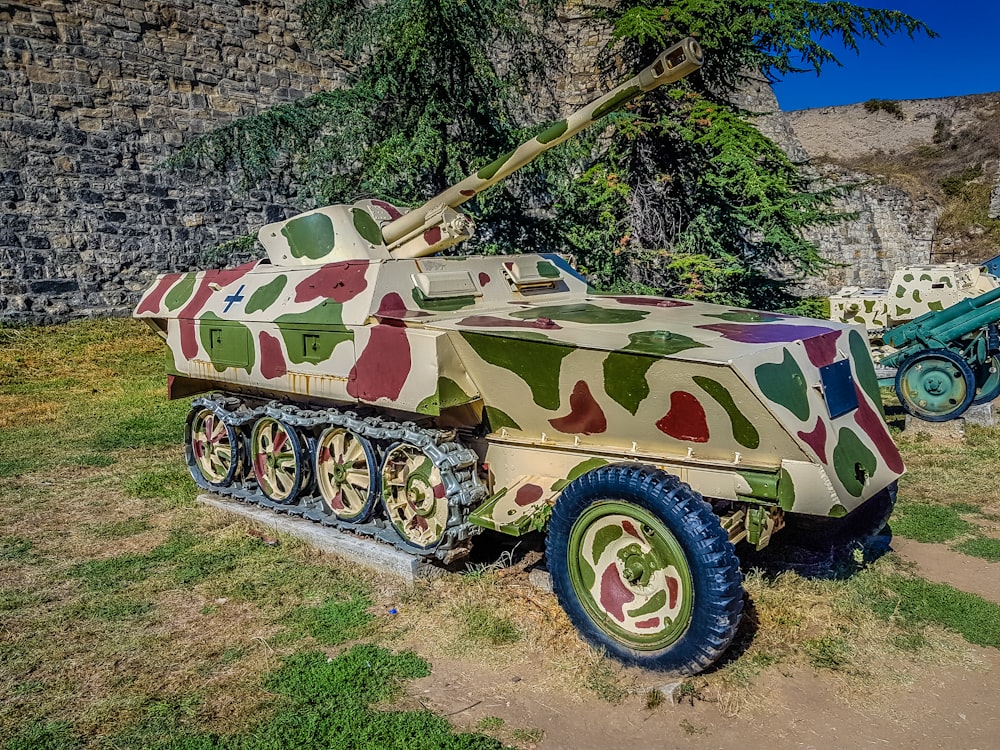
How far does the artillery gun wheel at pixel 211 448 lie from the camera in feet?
19.9

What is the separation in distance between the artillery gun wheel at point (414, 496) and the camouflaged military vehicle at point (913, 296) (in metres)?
7.72

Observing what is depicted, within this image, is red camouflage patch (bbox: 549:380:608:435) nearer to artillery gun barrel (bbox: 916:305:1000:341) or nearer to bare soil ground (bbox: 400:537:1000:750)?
bare soil ground (bbox: 400:537:1000:750)

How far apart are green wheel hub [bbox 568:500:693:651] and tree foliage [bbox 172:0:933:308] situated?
180 inches

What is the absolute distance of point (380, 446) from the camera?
196 inches

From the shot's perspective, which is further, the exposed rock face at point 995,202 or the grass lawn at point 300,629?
the exposed rock face at point 995,202

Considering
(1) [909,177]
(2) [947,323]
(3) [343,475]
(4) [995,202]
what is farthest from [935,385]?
(1) [909,177]

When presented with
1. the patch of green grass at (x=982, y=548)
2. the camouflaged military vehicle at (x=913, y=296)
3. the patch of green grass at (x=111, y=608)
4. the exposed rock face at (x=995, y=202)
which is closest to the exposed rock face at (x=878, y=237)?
the exposed rock face at (x=995, y=202)

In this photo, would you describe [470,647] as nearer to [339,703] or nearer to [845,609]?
[339,703]

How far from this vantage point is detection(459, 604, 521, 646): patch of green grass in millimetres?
4117

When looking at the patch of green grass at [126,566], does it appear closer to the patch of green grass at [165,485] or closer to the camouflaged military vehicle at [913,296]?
the patch of green grass at [165,485]

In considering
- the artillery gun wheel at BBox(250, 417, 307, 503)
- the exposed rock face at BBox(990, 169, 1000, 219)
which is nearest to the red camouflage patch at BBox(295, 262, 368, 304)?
the artillery gun wheel at BBox(250, 417, 307, 503)

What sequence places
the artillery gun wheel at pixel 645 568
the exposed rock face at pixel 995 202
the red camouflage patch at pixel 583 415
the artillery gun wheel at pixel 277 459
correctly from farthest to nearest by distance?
the exposed rock face at pixel 995 202 → the artillery gun wheel at pixel 277 459 → the red camouflage patch at pixel 583 415 → the artillery gun wheel at pixel 645 568

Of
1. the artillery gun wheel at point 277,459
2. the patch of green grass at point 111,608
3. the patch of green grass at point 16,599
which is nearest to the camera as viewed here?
the patch of green grass at point 111,608

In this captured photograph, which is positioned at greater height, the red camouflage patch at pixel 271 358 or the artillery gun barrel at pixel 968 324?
the artillery gun barrel at pixel 968 324
